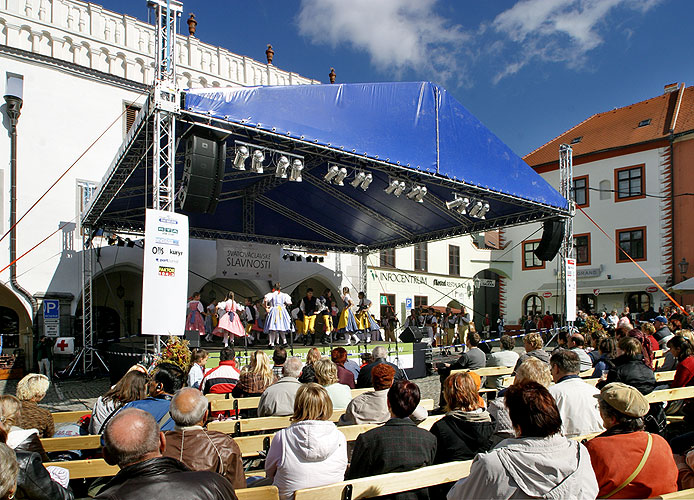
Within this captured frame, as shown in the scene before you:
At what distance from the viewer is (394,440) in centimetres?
304

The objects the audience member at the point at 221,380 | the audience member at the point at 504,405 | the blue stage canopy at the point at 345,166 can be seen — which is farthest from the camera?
the blue stage canopy at the point at 345,166

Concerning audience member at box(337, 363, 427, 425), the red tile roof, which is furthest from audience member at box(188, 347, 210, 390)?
the red tile roof

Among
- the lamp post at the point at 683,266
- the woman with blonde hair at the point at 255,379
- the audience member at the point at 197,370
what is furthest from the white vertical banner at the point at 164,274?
the lamp post at the point at 683,266

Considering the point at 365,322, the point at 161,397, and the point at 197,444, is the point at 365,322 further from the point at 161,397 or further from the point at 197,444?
the point at 197,444

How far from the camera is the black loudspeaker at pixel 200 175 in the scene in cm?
810

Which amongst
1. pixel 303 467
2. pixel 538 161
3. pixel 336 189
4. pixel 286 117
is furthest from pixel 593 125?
pixel 303 467

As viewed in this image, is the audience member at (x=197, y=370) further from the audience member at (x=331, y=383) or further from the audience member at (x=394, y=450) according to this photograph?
the audience member at (x=394, y=450)

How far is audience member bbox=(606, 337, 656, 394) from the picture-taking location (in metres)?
4.91

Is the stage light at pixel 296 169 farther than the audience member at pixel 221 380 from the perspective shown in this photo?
Yes

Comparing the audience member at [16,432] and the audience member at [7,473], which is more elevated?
the audience member at [7,473]

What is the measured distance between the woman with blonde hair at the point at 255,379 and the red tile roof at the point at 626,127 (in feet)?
81.3

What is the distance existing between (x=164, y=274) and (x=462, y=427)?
5.36m

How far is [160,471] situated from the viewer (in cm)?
188

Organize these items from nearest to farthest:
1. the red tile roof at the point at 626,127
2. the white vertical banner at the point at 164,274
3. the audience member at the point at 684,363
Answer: the audience member at the point at 684,363, the white vertical banner at the point at 164,274, the red tile roof at the point at 626,127
